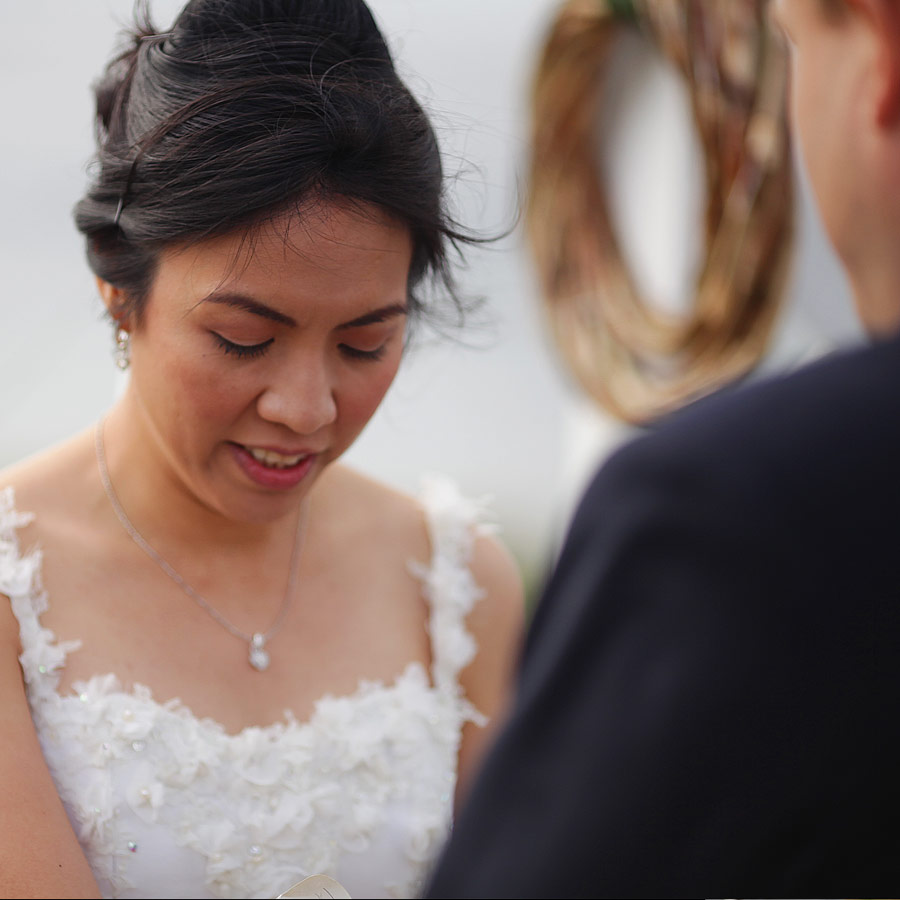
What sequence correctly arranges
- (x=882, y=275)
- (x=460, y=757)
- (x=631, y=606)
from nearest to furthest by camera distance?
(x=631, y=606), (x=882, y=275), (x=460, y=757)

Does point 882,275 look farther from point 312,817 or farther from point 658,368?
point 658,368

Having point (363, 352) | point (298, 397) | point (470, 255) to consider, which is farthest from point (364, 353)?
point (470, 255)

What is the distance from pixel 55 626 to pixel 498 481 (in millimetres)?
2947

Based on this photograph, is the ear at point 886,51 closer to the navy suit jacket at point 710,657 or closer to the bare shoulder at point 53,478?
the navy suit jacket at point 710,657

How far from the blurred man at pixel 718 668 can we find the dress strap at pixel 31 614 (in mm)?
788

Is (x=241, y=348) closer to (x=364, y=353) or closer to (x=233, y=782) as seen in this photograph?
(x=364, y=353)

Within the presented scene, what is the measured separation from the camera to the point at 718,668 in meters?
0.61

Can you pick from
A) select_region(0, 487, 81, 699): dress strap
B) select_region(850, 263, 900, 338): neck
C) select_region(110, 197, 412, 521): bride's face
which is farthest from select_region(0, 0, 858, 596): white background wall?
select_region(850, 263, 900, 338): neck

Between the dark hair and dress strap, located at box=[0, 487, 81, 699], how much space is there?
12.1 inches

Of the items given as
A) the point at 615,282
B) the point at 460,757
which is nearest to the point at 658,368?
the point at 615,282

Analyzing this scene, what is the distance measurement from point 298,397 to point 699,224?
1841 millimetres

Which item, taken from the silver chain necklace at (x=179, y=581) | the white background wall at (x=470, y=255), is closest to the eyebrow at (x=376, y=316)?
the white background wall at (x=470, y=255)

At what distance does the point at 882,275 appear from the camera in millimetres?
731

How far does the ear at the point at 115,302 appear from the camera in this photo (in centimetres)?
138
